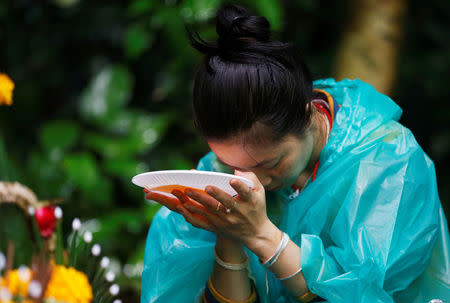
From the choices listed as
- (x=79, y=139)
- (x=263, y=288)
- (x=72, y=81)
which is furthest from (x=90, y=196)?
(x=263, y=288)

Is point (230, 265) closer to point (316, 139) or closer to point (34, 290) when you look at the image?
point (316, 139)

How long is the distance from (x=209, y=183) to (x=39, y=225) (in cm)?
36

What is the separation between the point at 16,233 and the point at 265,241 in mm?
Result: 534

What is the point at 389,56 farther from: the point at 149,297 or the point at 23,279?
the point at 23,279

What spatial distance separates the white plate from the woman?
14 mm

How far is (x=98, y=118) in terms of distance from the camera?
266cm

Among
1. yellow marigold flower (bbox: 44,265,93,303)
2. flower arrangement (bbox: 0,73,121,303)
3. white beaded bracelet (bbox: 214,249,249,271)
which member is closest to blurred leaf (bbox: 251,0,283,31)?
white beaded bracelet (bbox: 214,249,249,271)

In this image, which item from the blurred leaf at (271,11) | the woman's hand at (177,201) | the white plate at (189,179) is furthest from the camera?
→ the blurred leaf at (271,11)

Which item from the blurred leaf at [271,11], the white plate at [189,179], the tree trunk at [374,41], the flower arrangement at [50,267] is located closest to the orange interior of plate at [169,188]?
the white plate at [189,179]

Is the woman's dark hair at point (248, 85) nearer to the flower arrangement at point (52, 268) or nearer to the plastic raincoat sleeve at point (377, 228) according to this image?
the plastic raincoat sleeve at point (377, 228)

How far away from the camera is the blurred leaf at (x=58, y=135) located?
8.41 feet

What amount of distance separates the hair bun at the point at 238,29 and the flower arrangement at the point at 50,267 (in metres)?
0.45

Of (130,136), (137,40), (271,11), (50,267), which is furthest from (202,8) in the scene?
(50,267)

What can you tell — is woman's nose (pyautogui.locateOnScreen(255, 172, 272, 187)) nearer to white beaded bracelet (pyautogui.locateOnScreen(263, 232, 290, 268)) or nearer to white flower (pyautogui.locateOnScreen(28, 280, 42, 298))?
white beaded bracelet (pyautogui.locateOnScreen(263, 232, 290, 268))
